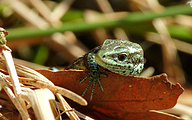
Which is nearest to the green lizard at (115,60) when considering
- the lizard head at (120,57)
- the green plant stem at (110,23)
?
the lizard head at (120,57)

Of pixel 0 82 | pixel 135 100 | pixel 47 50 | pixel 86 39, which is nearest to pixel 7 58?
pixel 0 82

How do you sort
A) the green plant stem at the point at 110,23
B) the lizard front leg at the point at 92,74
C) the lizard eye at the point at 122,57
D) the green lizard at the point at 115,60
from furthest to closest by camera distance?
the green plant stem at the point at 110,23
the lizard eye at the point at 122,57
the green lizard at the point at 115,60
the lizard front leg at the point at 92,74

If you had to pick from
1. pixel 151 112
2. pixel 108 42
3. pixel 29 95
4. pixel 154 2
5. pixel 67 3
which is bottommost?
pixel 151 112

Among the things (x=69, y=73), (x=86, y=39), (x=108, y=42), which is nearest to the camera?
(x=69, y=73)

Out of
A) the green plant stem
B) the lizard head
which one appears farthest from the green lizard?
the green plant stem

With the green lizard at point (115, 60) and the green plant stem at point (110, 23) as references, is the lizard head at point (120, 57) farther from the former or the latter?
the green plant stem at point (110, 23)

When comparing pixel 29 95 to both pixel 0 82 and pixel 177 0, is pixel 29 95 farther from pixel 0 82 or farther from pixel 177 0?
pixel 177 0

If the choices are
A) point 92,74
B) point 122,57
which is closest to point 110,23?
point 122,57
